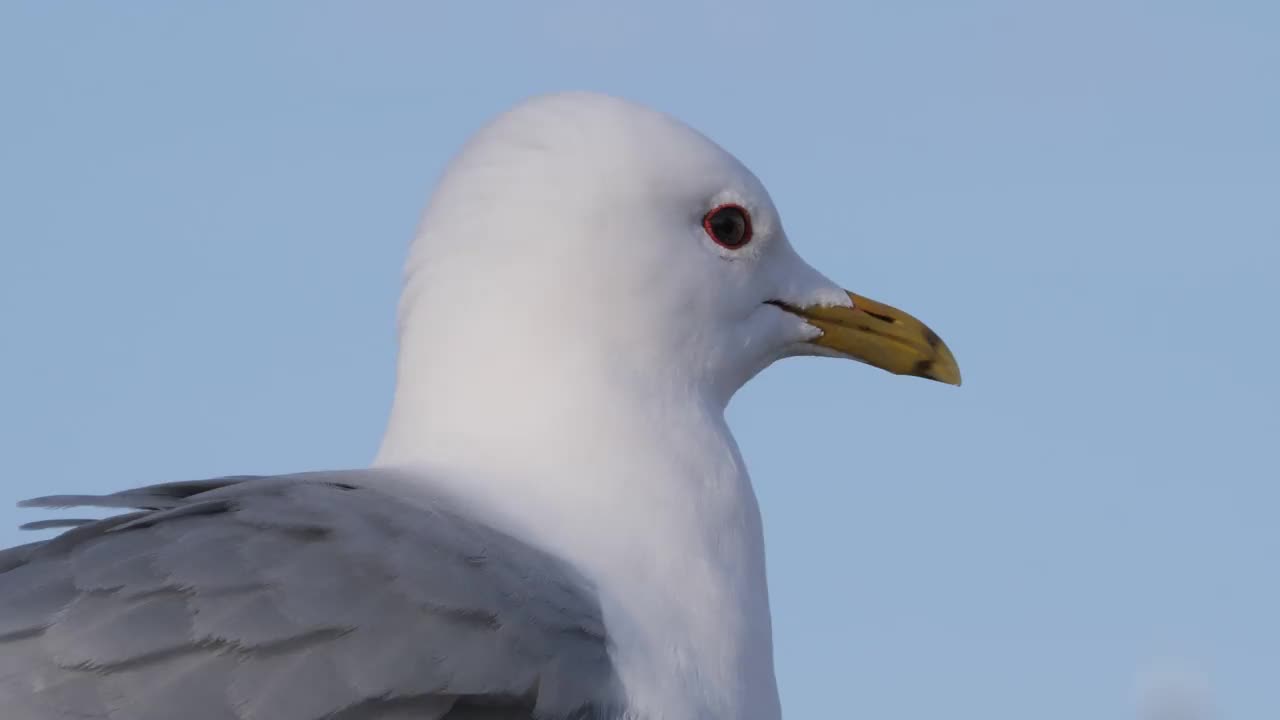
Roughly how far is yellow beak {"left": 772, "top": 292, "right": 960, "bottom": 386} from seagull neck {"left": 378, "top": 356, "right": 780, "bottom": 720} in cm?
72

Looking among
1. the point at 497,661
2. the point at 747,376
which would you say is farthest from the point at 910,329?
the point at 497,661

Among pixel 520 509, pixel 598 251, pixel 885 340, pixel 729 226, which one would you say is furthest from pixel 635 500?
pixel 885 340

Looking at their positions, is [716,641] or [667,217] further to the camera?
[667,217]

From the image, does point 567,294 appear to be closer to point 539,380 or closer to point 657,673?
point 539,380

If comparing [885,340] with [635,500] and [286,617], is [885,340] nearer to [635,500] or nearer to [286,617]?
[635,500]

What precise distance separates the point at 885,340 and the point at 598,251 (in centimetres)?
122

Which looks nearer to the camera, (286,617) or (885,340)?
(286,617)

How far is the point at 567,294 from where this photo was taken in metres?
5.24

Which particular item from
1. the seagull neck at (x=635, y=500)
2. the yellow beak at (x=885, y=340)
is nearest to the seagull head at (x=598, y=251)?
the seagull neck at (x=635, y=500)

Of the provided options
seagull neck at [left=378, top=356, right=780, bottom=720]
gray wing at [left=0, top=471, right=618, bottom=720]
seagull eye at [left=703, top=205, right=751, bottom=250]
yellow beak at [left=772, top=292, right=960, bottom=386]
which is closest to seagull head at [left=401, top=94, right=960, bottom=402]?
seagull eye at [left=703, top=205, right=751, bottom=250]

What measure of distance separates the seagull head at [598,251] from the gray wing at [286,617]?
33.5 inches

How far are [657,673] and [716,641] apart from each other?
0.30m

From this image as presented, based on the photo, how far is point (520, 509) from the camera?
16.0ft

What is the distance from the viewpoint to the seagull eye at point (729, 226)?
5.64 meters
